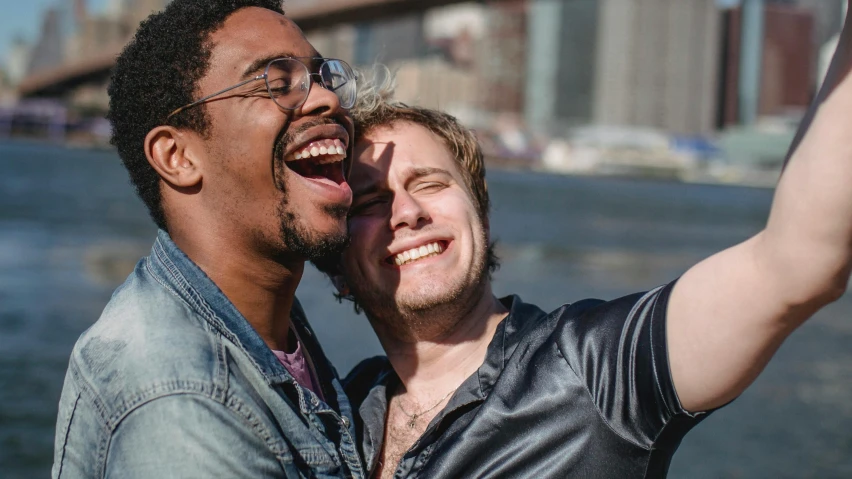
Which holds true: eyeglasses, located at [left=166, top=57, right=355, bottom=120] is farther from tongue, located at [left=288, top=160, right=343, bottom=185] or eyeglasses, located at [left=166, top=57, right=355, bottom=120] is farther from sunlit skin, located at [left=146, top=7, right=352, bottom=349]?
tongue, located at [left=288, top=160, right=343, bottom=185]

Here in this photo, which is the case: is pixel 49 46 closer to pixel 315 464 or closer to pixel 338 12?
pixel 338 12

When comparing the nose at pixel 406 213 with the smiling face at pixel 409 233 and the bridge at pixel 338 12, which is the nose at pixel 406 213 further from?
the bridge at pixel 338 12

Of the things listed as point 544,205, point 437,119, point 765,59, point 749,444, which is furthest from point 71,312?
point 765,59

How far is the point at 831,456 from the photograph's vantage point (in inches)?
241

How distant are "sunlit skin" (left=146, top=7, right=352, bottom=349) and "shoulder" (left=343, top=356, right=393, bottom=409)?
39cm

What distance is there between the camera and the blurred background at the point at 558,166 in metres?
6.64

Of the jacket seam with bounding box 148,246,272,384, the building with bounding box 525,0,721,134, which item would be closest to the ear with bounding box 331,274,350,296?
the jacket seam with bounding box 148,246,272,384

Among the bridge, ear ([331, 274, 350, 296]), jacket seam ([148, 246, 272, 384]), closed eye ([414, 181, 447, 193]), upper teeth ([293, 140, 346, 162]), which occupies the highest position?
the bridge

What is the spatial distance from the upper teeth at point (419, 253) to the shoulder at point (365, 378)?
0.25 metres

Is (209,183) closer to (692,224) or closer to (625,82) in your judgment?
(692,224)

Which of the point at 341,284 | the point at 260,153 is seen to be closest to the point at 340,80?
the point at 260,153

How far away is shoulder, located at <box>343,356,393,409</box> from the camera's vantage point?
6.75ft

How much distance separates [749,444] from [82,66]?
37838mm

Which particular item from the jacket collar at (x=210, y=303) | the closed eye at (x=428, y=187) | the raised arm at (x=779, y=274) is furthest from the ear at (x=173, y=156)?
the raised arm at (x=779, y=274)
